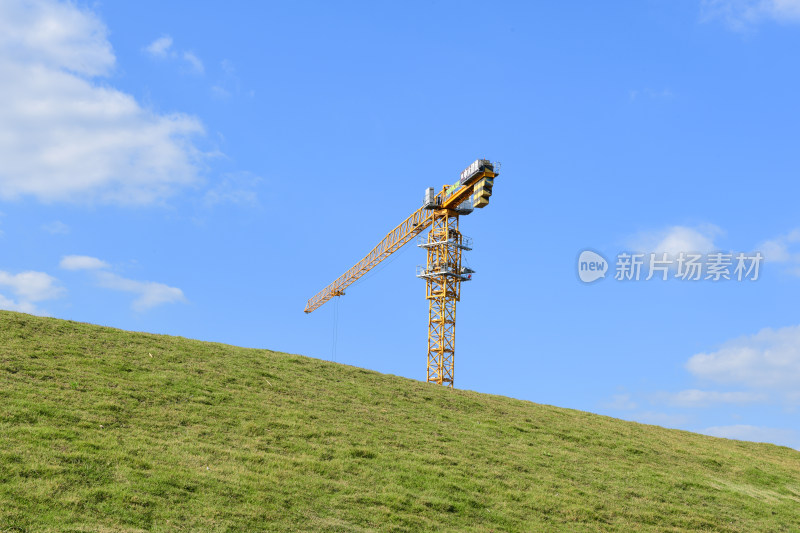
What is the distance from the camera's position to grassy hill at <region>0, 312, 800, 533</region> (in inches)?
760

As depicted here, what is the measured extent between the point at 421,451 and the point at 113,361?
1456 centimetres

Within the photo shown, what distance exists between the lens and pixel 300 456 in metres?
24.3

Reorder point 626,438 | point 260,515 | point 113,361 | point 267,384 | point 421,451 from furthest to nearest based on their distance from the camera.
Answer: point 626,438 → point 267,384 → point 113,361 → point 421,451 → point 260,515

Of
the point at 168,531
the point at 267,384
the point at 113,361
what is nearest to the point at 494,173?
the point at 267,384

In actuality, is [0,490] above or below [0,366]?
below

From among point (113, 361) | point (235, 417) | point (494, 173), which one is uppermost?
point (494, 173)

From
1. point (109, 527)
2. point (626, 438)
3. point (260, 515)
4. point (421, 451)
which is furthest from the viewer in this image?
point (626, 438)

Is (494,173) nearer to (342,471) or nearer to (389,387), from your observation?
(389,387)

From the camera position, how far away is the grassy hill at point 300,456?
19.3 metres

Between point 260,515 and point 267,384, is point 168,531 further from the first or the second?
point 267,384

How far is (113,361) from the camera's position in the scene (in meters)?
30.6

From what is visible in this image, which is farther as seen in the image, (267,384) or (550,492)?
(267,384)

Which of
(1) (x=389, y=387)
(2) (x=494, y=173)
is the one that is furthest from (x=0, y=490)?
(2) (x=494, y=173)

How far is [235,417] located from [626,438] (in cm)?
2218
